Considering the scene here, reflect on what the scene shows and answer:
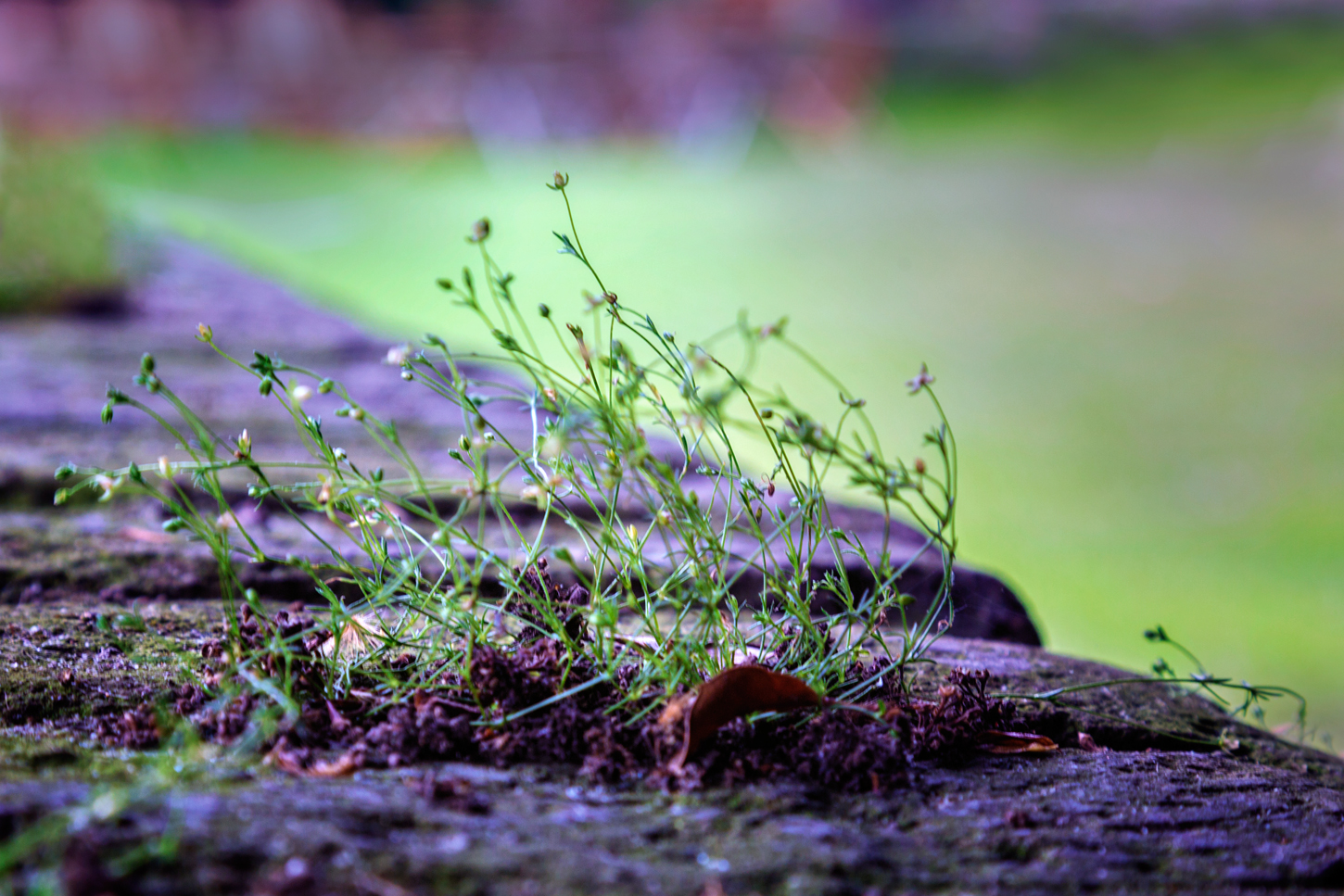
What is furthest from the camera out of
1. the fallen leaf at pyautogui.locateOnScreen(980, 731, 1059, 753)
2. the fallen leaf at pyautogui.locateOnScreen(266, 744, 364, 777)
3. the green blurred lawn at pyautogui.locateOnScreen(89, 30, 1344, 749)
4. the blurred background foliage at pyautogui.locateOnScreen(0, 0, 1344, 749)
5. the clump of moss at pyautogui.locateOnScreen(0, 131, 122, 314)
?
the blurred background foliage at pyautogui.locateOnScreen(0, 0, 1344, 749)

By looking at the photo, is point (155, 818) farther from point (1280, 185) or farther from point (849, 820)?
point (1280, 185)

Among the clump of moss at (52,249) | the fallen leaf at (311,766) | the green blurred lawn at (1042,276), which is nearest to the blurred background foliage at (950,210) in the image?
the green blurred lawn at (1042,276)

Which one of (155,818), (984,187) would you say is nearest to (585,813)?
(155,818)

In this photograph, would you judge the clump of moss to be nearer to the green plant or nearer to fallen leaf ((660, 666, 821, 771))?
the green plant

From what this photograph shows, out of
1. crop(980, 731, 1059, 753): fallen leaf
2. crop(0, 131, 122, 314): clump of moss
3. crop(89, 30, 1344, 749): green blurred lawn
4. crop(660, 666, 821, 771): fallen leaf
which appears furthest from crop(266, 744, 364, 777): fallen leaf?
crop(0, 131, 122, 314): clump of moss

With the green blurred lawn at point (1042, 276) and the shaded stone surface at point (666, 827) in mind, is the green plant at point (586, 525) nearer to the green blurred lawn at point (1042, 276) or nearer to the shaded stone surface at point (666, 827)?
the shaded stone surface at point (666, 827)

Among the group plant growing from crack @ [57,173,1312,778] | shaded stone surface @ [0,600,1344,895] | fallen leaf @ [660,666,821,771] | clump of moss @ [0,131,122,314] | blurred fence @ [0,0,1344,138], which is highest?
blurred fence @ [0,0,1344,138]
